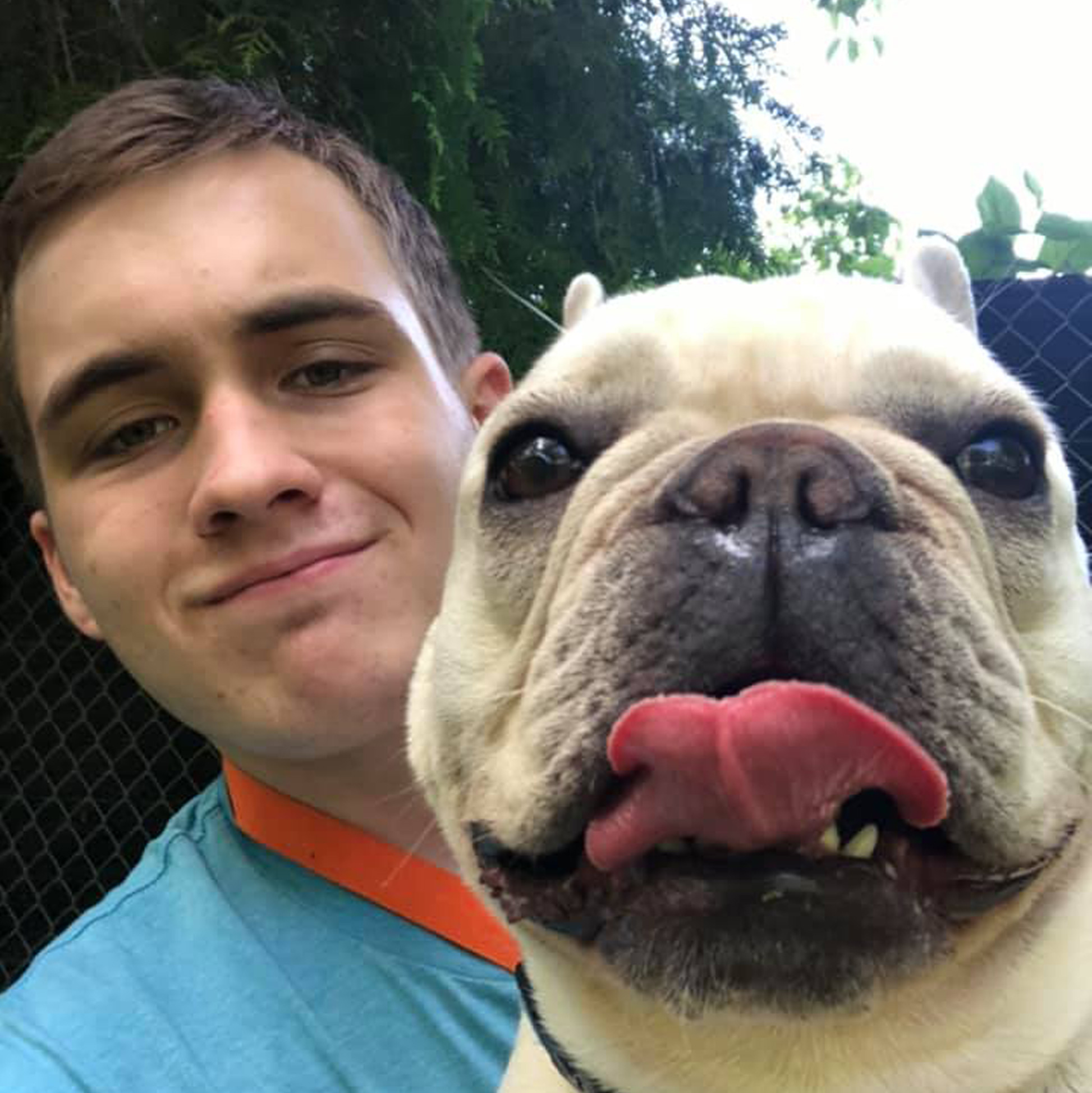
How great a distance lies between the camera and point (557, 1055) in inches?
46.6

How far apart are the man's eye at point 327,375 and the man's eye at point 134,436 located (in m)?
0.17

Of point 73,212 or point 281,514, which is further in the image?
point 73,212

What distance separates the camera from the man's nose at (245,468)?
149cm

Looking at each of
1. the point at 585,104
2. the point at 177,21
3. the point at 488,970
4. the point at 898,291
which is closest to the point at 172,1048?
the point at 488,970

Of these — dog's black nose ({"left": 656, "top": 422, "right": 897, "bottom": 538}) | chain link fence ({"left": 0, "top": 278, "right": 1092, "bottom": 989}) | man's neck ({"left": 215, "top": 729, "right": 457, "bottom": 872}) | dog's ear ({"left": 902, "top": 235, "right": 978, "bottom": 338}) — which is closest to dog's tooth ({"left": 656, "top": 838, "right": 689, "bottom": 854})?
dog's black nose ({"left": 656, "top": 422, "right": 897, "bottom": 538})

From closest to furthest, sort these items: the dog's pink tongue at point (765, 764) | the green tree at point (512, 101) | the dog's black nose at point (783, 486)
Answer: the dog's pink tongue at point (765, 764)
the dog's black nose at point (783, 486)
the green tree at point (512, 101)

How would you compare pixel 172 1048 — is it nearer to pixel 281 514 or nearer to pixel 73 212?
pixel 281 514

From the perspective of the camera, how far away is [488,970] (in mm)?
1573

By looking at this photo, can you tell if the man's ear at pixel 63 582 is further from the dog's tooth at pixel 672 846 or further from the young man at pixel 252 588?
the dog's tooth at pixel 672 846

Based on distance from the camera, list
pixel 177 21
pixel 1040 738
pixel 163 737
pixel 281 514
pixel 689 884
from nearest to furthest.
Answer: pixel 689 884 < pixel 1040 738 < pixel 281 514 < pixel 177 21 < pixel 163 737

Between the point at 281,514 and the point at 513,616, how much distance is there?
18.2 inches

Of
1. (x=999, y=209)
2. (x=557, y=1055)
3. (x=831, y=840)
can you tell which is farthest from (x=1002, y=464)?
(x=999, y=209)

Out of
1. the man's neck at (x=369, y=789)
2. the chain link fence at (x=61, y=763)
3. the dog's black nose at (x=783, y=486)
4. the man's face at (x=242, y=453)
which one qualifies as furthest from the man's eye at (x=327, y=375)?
the chain link fence at (x=61, y=763)

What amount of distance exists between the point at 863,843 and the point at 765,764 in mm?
146
